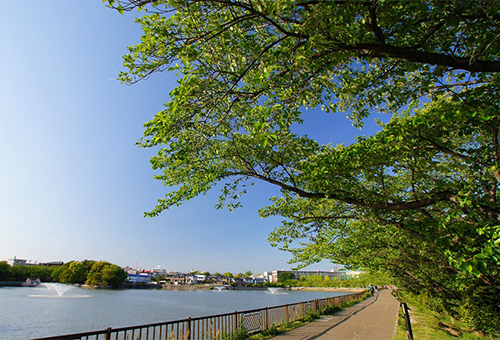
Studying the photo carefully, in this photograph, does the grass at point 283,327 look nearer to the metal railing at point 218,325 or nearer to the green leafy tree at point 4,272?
the metal railing at point 218,325

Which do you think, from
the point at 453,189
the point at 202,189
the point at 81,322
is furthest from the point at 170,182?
the point at 81,322

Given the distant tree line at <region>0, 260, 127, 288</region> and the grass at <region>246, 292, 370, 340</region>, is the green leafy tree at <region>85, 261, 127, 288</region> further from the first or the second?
the grass at <region>246, 292, 370, 340</region>

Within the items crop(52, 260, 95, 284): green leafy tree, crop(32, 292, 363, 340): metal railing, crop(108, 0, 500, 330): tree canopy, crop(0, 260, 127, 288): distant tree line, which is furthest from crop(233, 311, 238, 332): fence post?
crop(52, 260, 95, 284): green leafy tree

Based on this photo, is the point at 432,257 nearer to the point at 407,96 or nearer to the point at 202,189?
the point at 407,96

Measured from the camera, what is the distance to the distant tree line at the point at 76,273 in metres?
89.1

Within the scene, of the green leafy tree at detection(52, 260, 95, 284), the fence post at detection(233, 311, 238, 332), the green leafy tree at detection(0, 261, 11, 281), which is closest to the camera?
the fence post at detection(233, 311, 238, 332)

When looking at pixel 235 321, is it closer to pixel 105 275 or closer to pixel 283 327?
pixel 283 327

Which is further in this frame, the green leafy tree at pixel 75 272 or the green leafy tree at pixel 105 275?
the green leafy tree at pixel 75 272

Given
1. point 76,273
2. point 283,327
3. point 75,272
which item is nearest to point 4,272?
point 75,272

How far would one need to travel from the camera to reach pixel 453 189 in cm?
629

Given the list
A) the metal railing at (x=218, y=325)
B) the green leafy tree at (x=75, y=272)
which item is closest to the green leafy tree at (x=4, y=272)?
the green leafy tree at (x=75, y=272)

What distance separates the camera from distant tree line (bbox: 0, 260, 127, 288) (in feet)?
292

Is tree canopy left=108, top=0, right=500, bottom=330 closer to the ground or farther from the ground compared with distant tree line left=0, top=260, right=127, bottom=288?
farther from the ground

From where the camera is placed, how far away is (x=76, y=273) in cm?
9538
